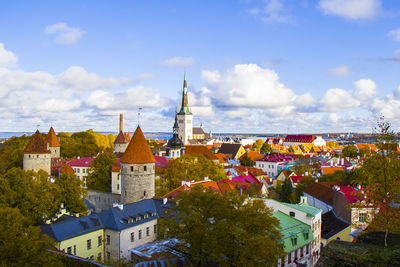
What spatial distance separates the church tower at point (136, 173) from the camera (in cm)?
3247

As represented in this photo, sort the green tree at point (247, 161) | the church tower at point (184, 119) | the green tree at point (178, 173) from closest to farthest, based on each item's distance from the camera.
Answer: the green tree at point (178, 173), the green tree at point (247, 161), the church tower at point (184, 119)

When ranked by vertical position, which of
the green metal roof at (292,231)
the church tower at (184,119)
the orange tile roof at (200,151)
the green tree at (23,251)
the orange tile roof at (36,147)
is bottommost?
the green metal roof at (292,231)

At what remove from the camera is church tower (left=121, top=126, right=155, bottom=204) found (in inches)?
1278

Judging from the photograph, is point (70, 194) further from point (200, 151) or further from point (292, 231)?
point (200, 151)

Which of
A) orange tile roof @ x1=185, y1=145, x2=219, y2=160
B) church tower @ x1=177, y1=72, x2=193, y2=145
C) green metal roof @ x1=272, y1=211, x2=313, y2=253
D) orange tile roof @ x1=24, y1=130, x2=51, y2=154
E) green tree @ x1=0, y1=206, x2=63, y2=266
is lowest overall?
green metal roof @ x1=272, y1=211, x2=313, y2=253

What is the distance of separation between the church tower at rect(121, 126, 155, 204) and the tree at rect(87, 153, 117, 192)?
13230 mm

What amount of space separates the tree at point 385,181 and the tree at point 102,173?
115 feet

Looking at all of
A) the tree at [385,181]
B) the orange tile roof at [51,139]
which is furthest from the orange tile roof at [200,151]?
the tree at [385,181]

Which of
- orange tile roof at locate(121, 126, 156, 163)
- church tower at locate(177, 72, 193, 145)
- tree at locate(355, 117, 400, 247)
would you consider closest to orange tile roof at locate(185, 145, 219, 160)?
orange tile roof at locate(121, 126, 156, 163)

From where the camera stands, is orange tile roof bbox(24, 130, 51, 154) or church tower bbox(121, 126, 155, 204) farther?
orange tile roof bbox(24, 130, 51, 154)

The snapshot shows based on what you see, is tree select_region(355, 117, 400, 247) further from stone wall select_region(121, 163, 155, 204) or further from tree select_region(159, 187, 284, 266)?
stone wall select_region(121, 163, 155, 204)

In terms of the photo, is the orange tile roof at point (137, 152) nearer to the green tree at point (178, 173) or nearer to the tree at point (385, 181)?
the green tree at point (178, 173)

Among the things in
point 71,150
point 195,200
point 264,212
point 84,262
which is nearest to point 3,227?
point 84,262

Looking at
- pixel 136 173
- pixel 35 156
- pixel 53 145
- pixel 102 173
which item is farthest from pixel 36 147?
pixel 136 173
